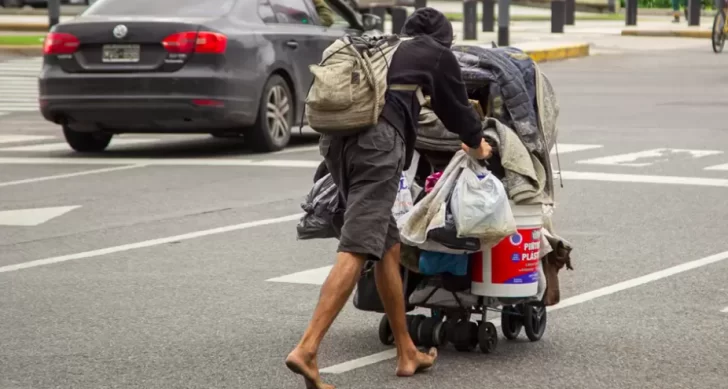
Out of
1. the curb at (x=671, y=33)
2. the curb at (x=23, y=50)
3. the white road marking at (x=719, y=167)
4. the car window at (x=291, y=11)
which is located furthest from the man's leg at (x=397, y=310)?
the curb at (x=671, y=33)

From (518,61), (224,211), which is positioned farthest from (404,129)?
(224,211)

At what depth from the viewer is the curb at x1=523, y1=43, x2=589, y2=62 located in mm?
29406

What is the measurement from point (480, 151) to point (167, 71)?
8162 millimetres

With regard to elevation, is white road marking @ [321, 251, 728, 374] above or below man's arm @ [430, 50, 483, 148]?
below

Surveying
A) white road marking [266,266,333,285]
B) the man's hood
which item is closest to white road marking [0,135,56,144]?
white road marking [266,266,333,285]

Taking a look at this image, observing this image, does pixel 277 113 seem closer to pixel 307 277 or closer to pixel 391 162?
pixel 307 277

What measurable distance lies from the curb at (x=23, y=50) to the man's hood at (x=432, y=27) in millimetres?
24292

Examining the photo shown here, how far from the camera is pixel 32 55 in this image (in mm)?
30281

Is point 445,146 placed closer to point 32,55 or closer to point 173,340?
point 173,340

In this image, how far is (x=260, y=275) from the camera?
30.0ft

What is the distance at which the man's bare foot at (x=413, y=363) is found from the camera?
668 cm

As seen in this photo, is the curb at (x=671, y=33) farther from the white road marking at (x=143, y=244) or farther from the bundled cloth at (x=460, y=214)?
the bundled cloth at (x=460, y=214)

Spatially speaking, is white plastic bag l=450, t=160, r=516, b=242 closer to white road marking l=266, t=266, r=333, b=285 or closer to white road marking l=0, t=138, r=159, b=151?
white road marking l=266, t=266, r=333, b=285

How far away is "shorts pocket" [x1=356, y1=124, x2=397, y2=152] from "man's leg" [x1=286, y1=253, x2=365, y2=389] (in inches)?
16.7
